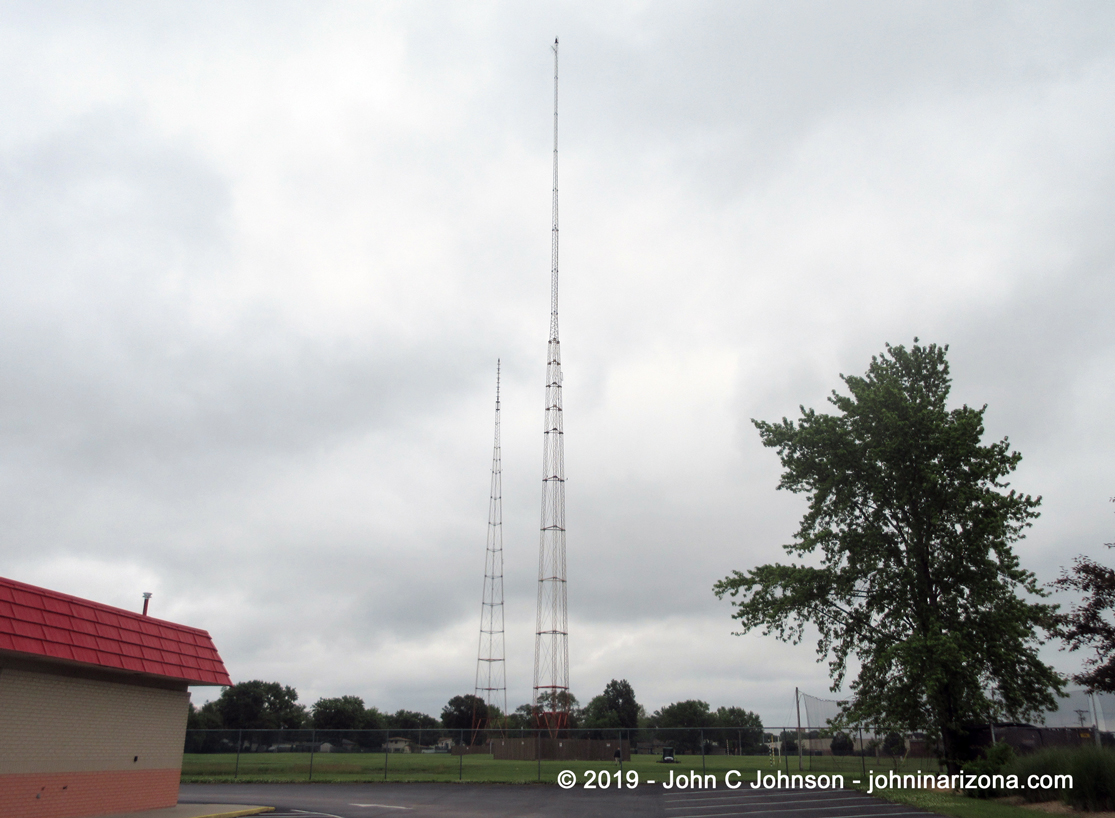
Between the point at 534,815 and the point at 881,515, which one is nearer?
the point at 534,815

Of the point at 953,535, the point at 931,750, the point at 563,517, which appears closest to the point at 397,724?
the point at 563,517

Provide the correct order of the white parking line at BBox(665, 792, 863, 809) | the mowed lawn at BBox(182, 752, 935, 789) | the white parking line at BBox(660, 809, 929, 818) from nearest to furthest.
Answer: the white parking line at BBox(660, 809, 929, 818), the white parking line at BBox(665, 792, 863, 809), the mowed lawn at BBox(182, 752, 935, 789)

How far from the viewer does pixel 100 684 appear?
18000 mm

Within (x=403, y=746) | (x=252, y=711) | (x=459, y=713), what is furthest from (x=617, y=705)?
(x=403, y=746)

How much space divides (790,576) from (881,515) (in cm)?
409

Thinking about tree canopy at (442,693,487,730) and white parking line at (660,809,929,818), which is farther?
tree canopy at (442,693,487,730)

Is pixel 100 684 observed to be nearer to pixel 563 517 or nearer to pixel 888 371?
pixel 888 371

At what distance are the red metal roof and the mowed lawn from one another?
1290cm

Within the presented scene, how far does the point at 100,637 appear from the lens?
17234 mm

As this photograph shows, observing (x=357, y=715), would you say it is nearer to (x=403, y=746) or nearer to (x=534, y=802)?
(x=403, y=746)

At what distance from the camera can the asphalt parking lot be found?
789 inches

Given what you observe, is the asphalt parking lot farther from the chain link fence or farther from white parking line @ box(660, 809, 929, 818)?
the chain link fence

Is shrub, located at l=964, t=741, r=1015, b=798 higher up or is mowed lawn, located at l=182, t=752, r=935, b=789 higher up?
shrub, located at l=964, t=741, r=1015, b=798

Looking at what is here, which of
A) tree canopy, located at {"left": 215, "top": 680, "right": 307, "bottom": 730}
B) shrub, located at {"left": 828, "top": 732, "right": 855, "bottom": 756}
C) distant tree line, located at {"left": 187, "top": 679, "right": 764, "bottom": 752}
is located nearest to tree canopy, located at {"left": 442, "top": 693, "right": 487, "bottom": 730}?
distant tree line, located at {"left": 187, "top": 679, "right": 764, "bottom": 752}
